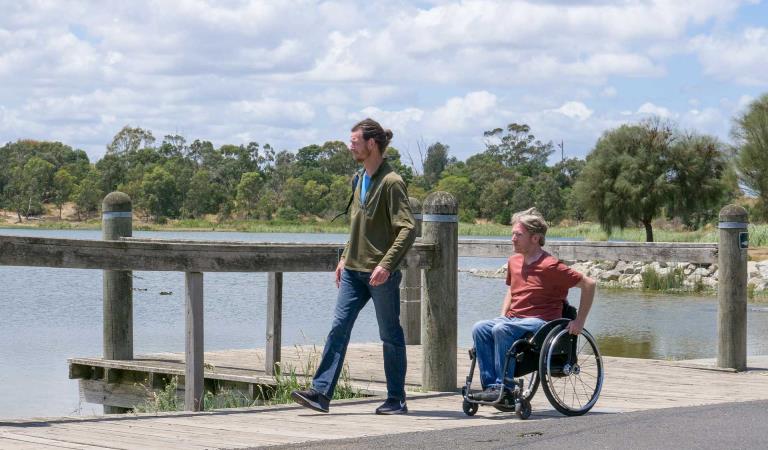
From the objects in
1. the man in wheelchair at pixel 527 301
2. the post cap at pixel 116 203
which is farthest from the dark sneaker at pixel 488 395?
the post cap at pixel 116 203

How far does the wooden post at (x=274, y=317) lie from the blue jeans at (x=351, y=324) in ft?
6.42

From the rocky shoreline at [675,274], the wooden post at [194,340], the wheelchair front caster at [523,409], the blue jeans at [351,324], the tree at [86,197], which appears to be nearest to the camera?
the wheelchair front caster at [523,409]

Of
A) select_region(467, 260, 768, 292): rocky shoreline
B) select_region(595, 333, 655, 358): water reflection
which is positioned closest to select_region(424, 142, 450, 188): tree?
select_region(467, 260, 768, 292): rocky shoreline

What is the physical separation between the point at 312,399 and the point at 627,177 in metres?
43.7

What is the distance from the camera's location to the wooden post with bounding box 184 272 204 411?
745cm

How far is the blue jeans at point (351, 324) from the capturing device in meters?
7.29

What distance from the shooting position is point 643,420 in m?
6.75

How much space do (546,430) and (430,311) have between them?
1.98 meters

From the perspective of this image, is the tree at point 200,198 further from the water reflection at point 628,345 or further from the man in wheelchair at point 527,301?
the man in wheelchair at point 527,301

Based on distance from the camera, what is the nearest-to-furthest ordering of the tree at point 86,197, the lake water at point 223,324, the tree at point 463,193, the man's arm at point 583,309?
1. the man's arm at point 583,309
2. the lake water at point 223,324
3. the tree at point 463,193
4. the tree at point 86,197

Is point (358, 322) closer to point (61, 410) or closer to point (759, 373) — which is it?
point (61, 410)

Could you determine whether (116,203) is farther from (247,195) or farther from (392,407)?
(247,195)

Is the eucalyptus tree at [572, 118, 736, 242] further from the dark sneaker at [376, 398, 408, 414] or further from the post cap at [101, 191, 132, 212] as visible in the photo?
the dark sneaker at [376, 398, 408, 414]

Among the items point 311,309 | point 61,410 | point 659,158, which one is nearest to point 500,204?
point 659,158
